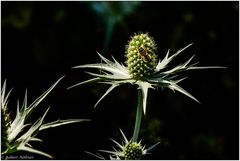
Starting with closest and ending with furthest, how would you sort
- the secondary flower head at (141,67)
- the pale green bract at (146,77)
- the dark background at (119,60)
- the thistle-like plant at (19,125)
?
the thistle-like plant at (19,125), the pale green bract at (146,77), the secondary flower head at (141,67), the dark background at (119,60)

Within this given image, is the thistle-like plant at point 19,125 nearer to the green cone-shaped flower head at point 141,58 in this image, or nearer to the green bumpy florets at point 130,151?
the green bumpy florets at point 130,151

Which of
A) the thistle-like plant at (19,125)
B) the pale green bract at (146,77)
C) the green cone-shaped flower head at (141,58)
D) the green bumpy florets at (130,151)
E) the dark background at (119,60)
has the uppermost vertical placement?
the dark background at (119,60)

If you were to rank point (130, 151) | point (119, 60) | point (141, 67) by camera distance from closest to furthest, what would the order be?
point (130, 151) → point (141, 67) → point (119, 60)

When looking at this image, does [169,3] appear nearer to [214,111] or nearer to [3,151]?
[214,111]

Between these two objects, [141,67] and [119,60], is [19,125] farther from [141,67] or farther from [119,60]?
[119,60]

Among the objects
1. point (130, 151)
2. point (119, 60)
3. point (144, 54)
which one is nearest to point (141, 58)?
point (144, 54)

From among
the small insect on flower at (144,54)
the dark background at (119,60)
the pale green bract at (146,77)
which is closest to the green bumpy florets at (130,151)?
the pale green bract at (146,77)

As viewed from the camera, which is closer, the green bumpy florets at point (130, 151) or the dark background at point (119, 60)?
the green bumpy florets at point (130, 151)

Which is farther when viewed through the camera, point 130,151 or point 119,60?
point 119,60

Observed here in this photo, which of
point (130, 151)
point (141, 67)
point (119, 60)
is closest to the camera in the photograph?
point (130, 151)
